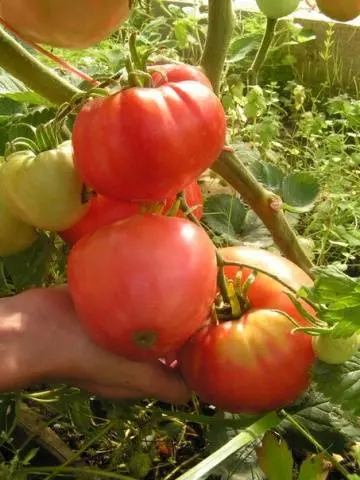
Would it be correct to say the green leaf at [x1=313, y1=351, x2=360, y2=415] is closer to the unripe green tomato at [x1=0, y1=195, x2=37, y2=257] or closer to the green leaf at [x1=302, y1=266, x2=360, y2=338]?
the green leaf at [x1=302, y1=266, x2=360, y2=338]

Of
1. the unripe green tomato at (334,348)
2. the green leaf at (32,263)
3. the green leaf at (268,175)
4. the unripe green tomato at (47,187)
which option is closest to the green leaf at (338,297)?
the unripe green tomato at (334,348)

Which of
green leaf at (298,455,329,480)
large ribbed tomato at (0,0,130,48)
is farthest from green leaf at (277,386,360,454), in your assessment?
large ribbed tomato at (0,0,130,48)

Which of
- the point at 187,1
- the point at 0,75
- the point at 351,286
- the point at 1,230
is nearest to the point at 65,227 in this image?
the point at 1,230

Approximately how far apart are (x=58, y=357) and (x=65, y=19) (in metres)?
0.35

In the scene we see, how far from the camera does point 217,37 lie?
2.90 ft

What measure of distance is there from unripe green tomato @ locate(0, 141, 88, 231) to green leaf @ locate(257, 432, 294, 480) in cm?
30

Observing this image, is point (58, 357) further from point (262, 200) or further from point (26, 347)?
point (262, 200)

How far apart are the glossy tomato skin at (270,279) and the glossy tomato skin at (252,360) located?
0.07 feet

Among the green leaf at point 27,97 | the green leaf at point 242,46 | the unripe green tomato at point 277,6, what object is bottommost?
the green leaf at point 242,46

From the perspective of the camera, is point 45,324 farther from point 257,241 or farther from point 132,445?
point 257,241

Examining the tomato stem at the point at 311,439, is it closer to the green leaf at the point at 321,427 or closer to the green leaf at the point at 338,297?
the green leaf at the point at 321,427

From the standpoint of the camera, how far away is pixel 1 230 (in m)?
0.88

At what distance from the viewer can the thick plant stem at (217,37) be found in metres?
0.86

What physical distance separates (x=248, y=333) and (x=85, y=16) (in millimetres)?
345
